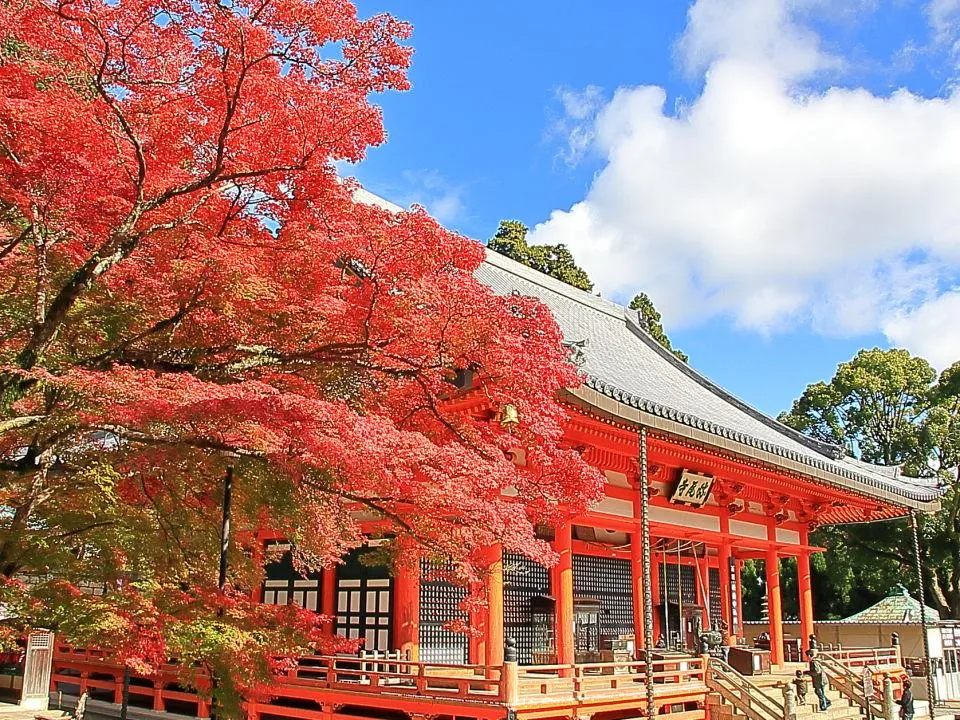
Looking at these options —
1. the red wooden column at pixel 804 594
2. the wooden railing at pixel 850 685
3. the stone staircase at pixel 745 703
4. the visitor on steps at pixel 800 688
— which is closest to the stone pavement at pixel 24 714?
the stone staircase at pixel 745 703

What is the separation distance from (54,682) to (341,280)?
40.1 ft

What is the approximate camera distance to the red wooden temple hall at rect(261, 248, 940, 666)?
490 inches

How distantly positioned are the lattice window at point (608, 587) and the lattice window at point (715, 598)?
12.9 feet

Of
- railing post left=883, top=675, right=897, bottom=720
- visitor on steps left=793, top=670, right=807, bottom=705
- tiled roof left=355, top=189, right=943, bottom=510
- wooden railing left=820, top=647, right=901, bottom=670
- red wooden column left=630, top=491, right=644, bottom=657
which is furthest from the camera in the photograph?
wooden railing left=820, top=647, right=901, bottom=670

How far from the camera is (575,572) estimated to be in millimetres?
17547

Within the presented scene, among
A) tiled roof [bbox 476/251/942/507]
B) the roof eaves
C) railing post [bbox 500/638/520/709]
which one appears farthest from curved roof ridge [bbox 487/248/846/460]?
railing post [bbox 500/638/520/709]

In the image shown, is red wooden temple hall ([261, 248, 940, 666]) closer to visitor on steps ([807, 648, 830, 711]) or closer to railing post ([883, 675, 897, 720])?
visitor on steps ([807, 648, 830, 711])

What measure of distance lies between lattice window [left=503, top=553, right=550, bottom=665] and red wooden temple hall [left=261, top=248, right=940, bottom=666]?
0.04m

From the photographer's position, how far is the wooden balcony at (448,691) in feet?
34.0

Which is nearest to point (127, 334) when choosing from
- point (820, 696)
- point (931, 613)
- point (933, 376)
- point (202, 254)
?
point (202, 254)

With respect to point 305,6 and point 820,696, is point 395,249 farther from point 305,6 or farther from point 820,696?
point 820,696

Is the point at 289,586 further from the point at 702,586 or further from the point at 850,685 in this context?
the point at 702,586

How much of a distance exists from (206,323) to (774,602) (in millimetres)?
14775

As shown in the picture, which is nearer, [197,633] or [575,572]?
[197,633]
